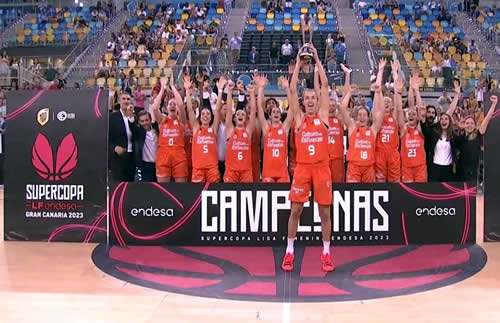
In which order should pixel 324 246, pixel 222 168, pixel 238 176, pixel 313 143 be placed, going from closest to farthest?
1. pixel 313 143
2. pixel 324 246
3. pixel 238 176
4. pixel 222 168

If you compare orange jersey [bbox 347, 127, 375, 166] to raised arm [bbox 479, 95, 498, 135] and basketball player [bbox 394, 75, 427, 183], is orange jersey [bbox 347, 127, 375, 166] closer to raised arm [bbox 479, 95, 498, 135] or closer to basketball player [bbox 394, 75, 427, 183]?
basketball player [bbox 394, 75, 427, 183]

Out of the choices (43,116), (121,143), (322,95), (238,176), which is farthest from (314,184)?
(43,116)

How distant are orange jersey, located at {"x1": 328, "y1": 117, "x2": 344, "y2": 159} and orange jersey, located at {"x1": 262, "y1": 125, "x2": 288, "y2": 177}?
0.57 meters

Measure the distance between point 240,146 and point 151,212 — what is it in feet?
4.22

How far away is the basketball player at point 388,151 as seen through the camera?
7.30 meters

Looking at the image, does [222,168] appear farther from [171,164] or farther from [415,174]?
[415,174]

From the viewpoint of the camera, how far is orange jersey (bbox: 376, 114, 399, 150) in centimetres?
730

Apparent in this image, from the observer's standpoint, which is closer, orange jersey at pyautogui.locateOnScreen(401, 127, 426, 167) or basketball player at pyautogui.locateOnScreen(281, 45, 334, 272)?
basketball player at pyautogui.locateOnScreen(281, 45, 334, 272)

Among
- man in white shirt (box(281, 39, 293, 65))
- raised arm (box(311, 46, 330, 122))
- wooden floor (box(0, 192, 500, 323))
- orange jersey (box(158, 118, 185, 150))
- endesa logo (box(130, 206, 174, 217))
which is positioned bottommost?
wooden floor (box(0, 192, 500, 323))

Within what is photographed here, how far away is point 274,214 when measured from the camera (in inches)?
276

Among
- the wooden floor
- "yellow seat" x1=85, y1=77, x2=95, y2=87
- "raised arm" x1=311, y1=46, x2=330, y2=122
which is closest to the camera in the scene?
the wooden floor

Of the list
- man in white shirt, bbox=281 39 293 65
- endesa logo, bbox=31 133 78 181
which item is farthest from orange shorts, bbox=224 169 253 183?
man in white shirt, bbox=281 39 293 65

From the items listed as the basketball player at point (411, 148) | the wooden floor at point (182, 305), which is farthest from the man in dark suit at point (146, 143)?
the basketball player at point (411, 148)

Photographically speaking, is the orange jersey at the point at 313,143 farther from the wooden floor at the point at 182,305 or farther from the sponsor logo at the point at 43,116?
the sponsor logo at the point at 43,116
